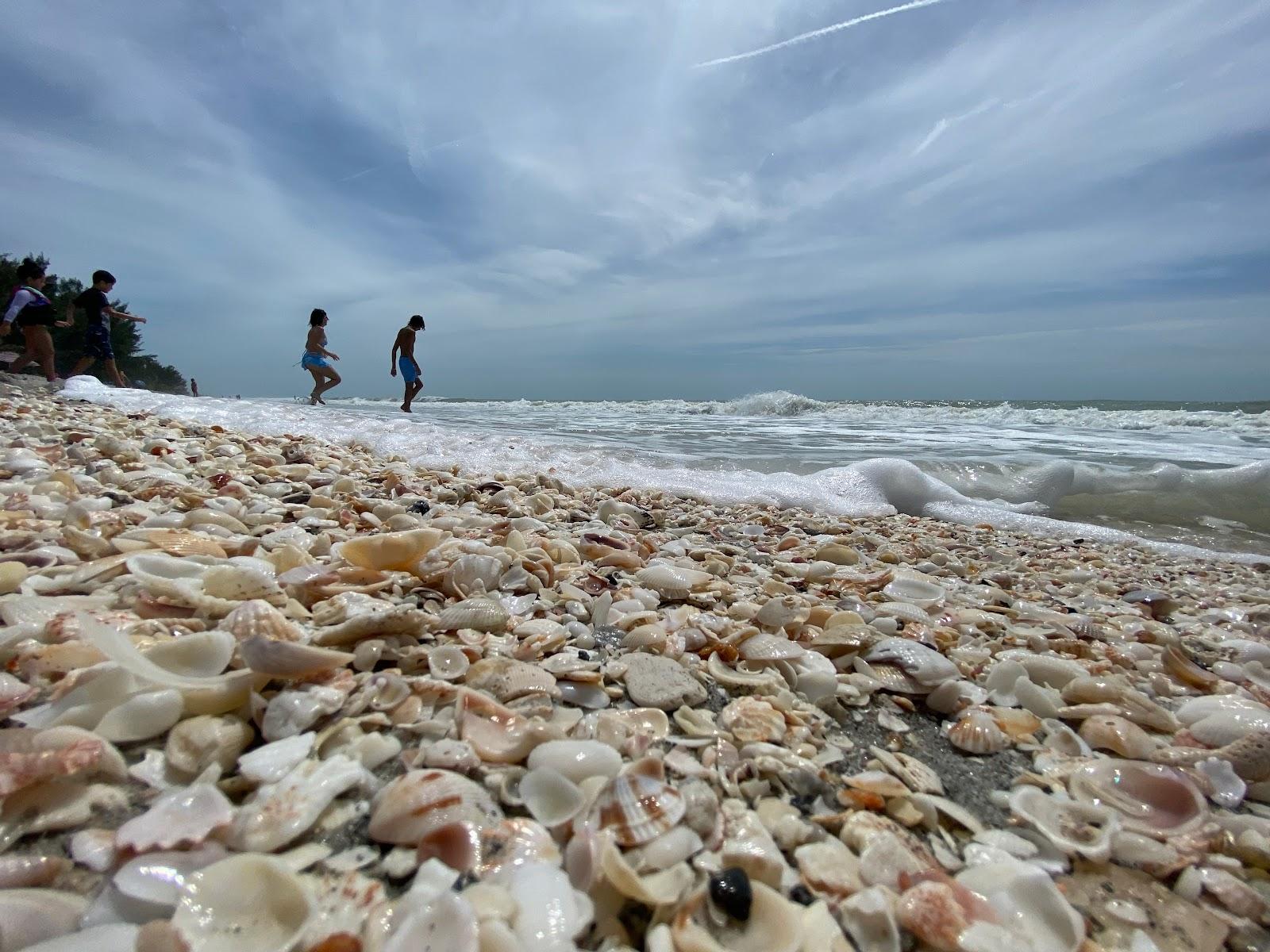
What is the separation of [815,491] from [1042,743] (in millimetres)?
3807

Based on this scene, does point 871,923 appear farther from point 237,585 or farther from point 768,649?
point 237,585

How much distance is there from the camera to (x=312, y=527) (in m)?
2.40

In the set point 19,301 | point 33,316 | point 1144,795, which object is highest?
point 19,301

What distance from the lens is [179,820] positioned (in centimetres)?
90

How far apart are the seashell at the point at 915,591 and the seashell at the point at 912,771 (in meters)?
1.02

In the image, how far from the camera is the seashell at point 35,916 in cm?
74

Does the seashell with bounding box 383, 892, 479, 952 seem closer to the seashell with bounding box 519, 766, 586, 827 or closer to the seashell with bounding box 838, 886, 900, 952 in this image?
the seashell with bounding box 519, 766, 586, 827

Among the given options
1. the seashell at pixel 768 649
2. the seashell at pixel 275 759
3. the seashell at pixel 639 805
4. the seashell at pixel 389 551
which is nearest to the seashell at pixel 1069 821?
the seashell at pixel 768 649

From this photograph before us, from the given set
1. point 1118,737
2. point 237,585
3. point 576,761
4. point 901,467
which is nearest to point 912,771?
point 1118,737

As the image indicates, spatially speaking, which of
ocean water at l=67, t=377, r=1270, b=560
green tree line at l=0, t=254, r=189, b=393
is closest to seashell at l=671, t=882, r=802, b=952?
ocean water at l=67, t=377, r=1270, b=560

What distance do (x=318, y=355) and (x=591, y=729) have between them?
1220 cm

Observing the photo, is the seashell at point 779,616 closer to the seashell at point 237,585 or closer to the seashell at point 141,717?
the seashell at point 237,585

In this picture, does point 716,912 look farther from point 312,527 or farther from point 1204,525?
point 1204,525

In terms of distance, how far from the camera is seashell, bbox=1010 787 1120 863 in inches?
42.4
